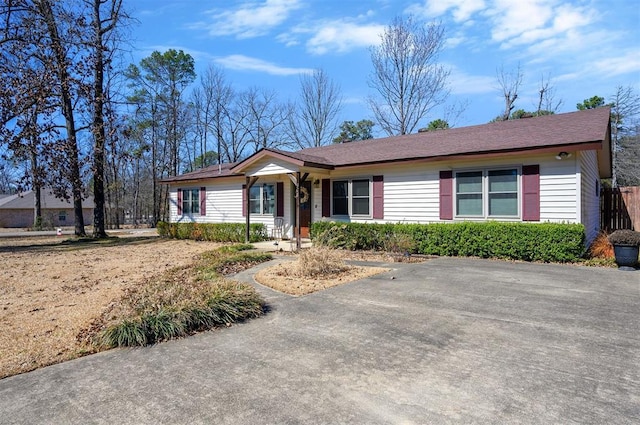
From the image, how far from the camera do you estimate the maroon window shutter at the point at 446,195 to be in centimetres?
1115

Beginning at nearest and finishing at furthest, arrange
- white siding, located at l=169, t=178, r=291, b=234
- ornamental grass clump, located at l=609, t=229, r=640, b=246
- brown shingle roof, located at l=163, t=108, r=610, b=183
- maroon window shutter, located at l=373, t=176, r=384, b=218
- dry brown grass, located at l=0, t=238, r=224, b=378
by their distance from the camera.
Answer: dry brown grass, located at l=0, t=238, r=224, b=378, ornamental grass clump, located at l=609, t=229, r=640, b=246, brown shingle roof, located at l=163, t=108, r=610, b=183, maroon window shutter, located at l=373, t=176, r=384, b=218, white siding, located at l=169, t=178, r=291, b=234

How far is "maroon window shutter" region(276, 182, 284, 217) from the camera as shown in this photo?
611 inches

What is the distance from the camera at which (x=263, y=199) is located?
53.2 ft

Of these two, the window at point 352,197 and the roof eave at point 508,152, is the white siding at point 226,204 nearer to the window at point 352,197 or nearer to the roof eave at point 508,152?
the window at point 352,197

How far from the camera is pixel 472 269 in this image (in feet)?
27.1

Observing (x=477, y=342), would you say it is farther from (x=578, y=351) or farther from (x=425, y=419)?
(x=425, y=419)

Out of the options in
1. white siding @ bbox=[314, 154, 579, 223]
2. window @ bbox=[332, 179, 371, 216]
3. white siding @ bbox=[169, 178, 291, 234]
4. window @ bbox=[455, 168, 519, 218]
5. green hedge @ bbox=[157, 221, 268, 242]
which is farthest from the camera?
white siding @ bbox=[169, 178, 291, 234]

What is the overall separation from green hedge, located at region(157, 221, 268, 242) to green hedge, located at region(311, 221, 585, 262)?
4483 mm

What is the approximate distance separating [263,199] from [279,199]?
97cm

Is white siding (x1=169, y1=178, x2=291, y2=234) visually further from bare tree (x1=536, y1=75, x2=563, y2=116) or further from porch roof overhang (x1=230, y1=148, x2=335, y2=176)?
bare tree (x1=536, y1=75, x2=563, y2=116)

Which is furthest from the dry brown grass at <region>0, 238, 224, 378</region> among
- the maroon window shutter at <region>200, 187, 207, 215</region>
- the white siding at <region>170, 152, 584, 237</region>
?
the maroon window shutter at <region>200, 187, 207, 215</region>

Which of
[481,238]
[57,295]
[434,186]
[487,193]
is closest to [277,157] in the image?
[434,186]

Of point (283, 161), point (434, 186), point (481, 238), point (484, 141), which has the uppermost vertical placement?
point (484, 141)

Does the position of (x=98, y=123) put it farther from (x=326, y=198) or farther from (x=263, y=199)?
(x=326, y=198)
